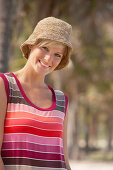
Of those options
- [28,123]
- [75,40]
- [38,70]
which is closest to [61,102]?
[38,70]

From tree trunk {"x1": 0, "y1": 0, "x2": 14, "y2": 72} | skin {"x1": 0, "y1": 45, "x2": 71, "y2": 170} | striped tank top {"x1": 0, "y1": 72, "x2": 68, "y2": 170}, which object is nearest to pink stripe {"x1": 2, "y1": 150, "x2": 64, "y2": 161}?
striped tank top {"x1": 0, "y1": 72, "x2": 68, "y2": 170}

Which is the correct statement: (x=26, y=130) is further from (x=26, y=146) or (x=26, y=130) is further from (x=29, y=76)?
(x=29, y=76)

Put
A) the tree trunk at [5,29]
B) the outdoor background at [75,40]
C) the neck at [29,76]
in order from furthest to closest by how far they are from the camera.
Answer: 1. the outdoor background at [75,40]
2. the tree trunk at [5,29]
3. the neck at [29,76]

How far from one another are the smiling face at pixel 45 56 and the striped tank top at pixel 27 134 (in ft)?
0.49

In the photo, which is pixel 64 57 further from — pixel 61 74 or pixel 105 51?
pixel 61 74

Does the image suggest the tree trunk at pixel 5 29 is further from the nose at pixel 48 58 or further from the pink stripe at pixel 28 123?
the pink stripe at pixel 28 123

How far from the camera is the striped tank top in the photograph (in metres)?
1.91

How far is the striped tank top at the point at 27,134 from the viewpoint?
1907 millimetres

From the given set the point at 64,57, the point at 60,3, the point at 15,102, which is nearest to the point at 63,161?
the point at 15,102

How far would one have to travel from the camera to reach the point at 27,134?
6.29 ft

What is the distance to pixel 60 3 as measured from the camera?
14.8 m

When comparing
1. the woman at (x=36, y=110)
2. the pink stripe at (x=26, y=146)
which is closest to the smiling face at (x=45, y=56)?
the woman at (x=36, y=110)

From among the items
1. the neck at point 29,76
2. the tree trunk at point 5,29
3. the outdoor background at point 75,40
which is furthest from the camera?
the outdoor background at point 75,40

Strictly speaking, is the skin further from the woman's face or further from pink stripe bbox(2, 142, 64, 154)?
pink stripe bbox(2, 142, 64, 154)
